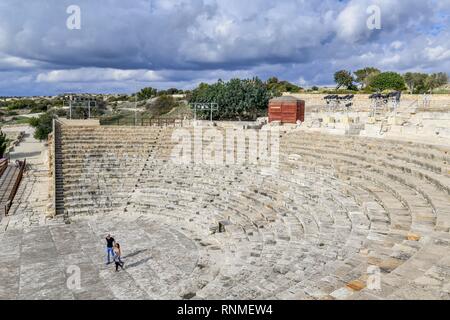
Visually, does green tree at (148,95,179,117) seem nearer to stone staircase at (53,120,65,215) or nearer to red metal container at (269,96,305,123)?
red metal container at (269,96,305,123)

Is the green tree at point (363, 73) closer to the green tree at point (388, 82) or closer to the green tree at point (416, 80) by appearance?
the green tree at point (416, 80)

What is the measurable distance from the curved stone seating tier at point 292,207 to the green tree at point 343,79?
176 feet

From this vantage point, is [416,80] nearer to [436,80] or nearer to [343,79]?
[436,80]

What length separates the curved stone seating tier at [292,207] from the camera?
24.4ft

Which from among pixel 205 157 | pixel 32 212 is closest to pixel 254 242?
pixel 205 157

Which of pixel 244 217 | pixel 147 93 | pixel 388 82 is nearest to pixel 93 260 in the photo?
pixel 244 217

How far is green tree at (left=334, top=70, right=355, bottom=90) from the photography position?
2859 inches

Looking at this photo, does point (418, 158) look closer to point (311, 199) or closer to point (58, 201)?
point (311, 199)

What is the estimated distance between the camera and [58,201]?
19312 millimetres

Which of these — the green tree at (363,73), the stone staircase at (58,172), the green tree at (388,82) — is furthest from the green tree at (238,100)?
the green tree at (363,73)

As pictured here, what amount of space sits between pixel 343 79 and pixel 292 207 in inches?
2532

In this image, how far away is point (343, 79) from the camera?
239 feet

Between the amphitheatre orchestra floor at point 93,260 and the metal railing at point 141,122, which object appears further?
the metal railing at point 141,122

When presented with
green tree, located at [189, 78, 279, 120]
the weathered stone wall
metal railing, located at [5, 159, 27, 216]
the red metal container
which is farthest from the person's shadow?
green tree, located at [189, 78, 279, 120]
